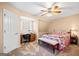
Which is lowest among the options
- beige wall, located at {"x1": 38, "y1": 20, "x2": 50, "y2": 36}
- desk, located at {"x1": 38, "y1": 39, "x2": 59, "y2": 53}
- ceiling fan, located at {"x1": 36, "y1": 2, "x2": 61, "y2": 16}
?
desk, located at {"x1": 38, "y1": 39, "x2": 59, "y2": 53}

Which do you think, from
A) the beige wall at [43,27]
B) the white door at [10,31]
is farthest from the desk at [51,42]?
the white door at [10,31]

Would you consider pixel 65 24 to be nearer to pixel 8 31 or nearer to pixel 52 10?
pixel 52 10

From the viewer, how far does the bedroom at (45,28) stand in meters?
2.26

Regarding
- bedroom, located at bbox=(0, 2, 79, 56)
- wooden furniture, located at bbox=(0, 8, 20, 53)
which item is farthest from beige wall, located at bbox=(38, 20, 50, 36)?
wooden furniture, located at bbox=(0, 8, 20, 53)

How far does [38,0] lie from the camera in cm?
224

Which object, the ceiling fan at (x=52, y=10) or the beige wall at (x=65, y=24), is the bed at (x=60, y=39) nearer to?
the beige wall at (x=65, y=24)

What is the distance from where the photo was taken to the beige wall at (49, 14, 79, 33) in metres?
2.29

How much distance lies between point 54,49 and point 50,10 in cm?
80

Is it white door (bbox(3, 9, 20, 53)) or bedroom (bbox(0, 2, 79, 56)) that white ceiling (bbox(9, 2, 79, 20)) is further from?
white door (bbox(3, 9, 20, 53))

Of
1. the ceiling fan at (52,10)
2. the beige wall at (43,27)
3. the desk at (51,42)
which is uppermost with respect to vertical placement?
the ceiling fan at (52,10)

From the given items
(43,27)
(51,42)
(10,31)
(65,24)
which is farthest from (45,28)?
(10,31)

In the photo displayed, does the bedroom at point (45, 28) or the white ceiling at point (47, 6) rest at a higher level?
the white ceiling at point (47, 6)

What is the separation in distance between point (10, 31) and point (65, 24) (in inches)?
45.2

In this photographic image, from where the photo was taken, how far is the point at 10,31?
2344mm
